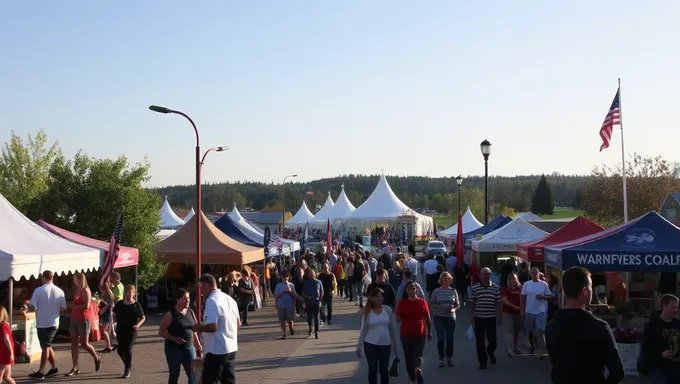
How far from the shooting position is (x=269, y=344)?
16516mm

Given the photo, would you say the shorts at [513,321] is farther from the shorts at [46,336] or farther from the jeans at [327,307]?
the shorts at [46,336]

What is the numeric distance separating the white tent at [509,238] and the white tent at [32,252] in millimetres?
12310

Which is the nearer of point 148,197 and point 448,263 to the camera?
point 148,197

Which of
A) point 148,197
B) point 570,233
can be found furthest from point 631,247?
point 148,197

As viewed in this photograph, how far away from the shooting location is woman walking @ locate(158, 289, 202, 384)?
9883mm

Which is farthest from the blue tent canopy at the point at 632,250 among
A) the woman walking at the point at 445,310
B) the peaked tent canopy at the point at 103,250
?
the peaked tent canopy at the point at 103,250

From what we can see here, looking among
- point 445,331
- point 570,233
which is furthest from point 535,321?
point 570,233

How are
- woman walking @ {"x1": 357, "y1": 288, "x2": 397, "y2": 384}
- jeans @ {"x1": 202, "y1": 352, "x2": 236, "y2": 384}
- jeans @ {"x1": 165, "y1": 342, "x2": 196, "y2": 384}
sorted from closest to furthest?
1. jeans @ {"x1": 202, "y1": 352, "x2": 236, "y2": 384}
2. woman walking @ {"x1": 357, "y1": 288, "x2": 397, "y2": 384}
3. jeans @ {"x1": 165, "y1": 342, "x2": 196, "y2": 384}

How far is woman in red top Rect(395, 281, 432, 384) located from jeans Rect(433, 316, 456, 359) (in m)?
2.38

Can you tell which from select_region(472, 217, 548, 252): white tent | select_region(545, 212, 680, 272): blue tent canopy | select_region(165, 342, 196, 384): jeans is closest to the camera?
select_region(165, 342, 196, 384): jeans

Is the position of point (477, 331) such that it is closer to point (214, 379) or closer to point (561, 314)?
point (214, 379)

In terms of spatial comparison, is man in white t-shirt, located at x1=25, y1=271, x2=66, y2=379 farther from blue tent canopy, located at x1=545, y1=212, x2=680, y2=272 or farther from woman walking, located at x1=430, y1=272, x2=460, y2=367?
blue tent canopy, located at x1=545, y1=212, x2=680, y2=272

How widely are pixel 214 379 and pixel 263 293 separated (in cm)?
1813

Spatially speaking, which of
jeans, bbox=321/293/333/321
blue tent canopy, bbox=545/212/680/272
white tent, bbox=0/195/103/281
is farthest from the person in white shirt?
jeans, bbox=321/293/333/321
